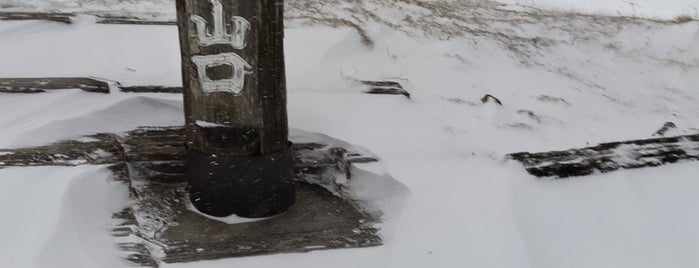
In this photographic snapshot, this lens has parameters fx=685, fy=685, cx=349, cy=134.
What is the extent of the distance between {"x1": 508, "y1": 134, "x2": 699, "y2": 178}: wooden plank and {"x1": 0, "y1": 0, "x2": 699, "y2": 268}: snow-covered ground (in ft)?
0.17

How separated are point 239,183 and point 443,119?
1.29 metres

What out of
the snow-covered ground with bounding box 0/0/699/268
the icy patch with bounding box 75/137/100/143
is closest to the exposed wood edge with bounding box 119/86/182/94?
the snow-covered ground with bounding box 0/0/699/268

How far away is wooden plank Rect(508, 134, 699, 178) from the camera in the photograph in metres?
2.75

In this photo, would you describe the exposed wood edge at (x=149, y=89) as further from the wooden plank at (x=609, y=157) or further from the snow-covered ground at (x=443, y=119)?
the wooden plank at (x=609, y=157)

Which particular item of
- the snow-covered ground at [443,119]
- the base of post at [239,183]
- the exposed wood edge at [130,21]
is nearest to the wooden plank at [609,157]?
the snow-covered ground at [443,119]

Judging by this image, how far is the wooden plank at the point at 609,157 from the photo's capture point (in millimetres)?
2746

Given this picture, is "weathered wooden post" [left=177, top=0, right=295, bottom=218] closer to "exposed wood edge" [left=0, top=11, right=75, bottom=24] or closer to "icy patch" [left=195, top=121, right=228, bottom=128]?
"icy patch" [left=195, top=121, right=228, bottom=128]

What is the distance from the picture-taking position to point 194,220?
2.58 metres

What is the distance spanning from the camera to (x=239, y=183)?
2.57 meters

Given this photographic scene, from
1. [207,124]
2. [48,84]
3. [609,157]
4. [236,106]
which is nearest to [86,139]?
[48,84]

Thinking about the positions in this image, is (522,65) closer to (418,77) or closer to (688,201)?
(418,77)

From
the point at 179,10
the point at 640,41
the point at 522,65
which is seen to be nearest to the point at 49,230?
the point at 179,10

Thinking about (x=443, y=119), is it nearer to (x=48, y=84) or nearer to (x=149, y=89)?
(x=149, y=89)

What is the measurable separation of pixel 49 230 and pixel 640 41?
4.85 meters
